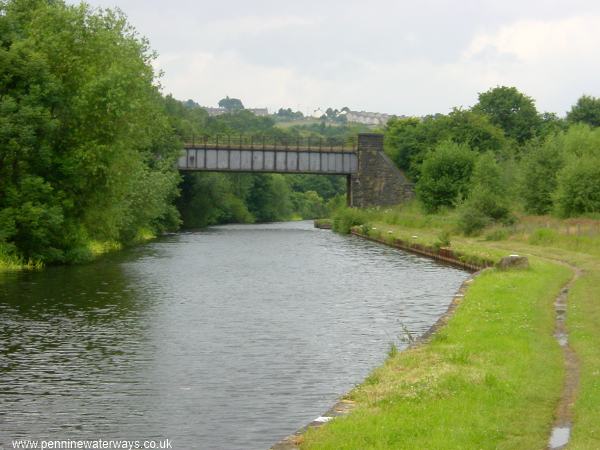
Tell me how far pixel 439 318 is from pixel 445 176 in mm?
54299

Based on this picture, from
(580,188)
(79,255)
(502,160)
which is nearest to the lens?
(79,255)

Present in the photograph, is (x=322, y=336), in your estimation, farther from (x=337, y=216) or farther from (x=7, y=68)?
(x=337, y=216)

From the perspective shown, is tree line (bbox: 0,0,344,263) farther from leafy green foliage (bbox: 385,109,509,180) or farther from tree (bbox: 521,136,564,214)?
leafy green foliage (bbox: 385,109,509,180)

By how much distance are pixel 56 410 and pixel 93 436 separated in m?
1.90

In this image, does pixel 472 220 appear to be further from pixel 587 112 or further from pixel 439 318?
pixel 587 112

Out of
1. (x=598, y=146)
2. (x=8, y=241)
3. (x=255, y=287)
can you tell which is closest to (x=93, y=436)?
(x=255, y=287)

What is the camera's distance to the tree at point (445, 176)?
7856cm

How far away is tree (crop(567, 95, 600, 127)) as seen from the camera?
123 m

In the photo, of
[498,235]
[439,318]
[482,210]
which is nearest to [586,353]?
[439,318]

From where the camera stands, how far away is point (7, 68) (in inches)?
1623

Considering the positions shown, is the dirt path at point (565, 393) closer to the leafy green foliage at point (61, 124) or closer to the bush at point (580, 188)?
the leafy green foliage at point (61, 124)

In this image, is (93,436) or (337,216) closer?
(93,436)

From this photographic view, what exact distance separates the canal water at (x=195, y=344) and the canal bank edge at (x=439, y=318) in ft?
2.54

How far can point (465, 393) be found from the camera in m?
14.1
